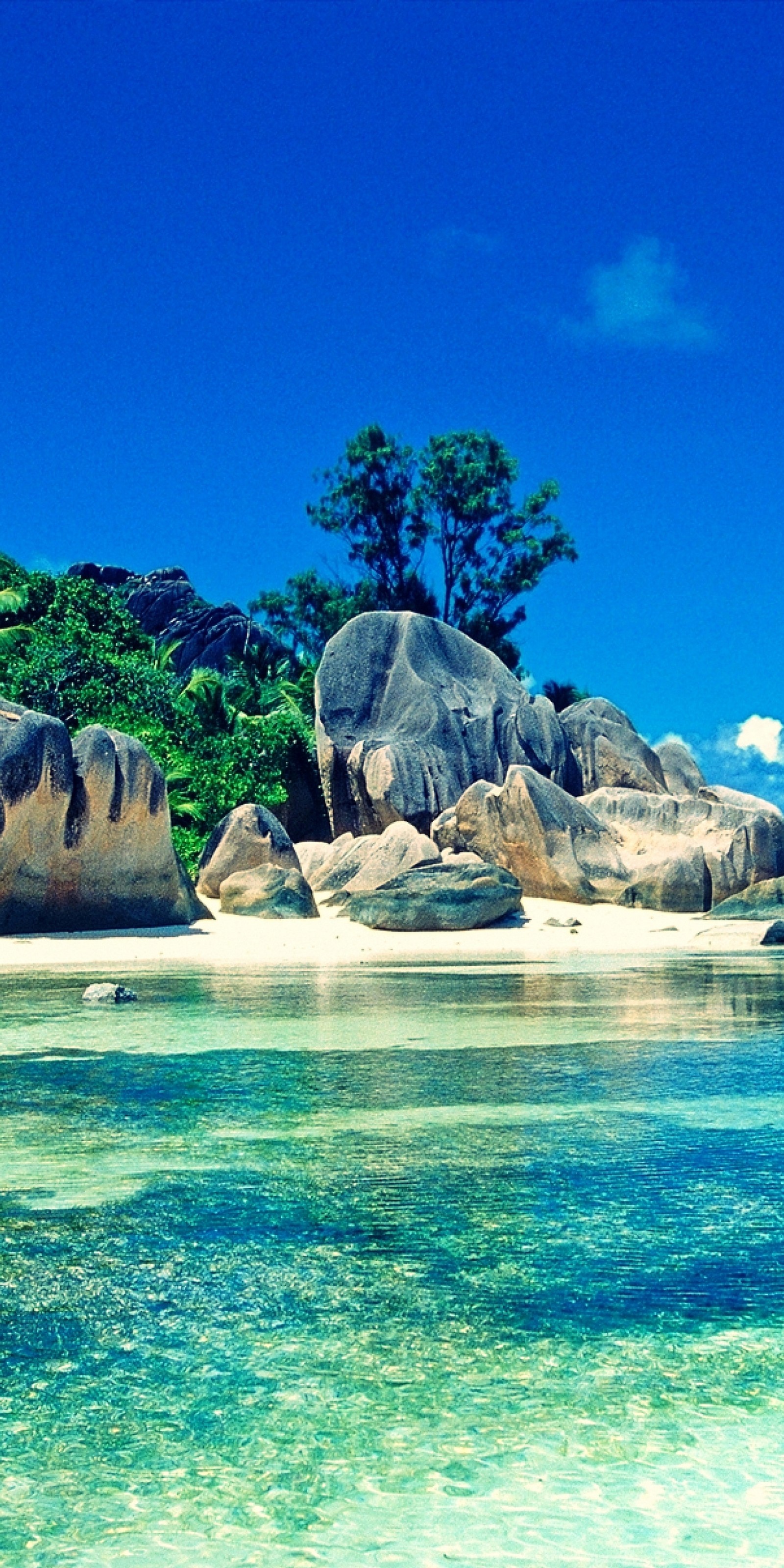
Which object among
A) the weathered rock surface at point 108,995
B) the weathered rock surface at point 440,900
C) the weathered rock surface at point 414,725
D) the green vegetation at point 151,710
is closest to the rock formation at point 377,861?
the green vegetation at point 151,710

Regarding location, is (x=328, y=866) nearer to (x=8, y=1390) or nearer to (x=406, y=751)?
(x=406, y=751)

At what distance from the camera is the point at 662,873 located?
21219mm

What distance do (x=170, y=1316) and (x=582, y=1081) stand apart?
134 inches

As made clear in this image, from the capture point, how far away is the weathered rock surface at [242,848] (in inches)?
818

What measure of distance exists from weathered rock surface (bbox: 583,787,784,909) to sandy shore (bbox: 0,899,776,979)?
1406 millimetres

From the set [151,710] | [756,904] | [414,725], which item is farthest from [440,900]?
[414,725]

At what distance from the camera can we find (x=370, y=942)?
16.7 metres

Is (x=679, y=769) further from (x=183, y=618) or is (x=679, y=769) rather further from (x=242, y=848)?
(x=183, y=618)

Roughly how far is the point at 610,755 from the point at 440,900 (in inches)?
462

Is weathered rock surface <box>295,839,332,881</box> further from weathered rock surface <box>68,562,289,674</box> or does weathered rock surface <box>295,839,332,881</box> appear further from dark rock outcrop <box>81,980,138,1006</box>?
weathered rock surface <box>68,562,289,674</box>

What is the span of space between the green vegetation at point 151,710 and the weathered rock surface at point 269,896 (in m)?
3.35

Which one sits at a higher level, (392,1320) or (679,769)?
(679,769)

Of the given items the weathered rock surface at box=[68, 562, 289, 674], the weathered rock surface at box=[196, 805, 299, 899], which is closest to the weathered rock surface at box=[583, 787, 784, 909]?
the weathered rock surface at box=[196, 805, 299, 899]

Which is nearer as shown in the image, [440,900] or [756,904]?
[440,900]
